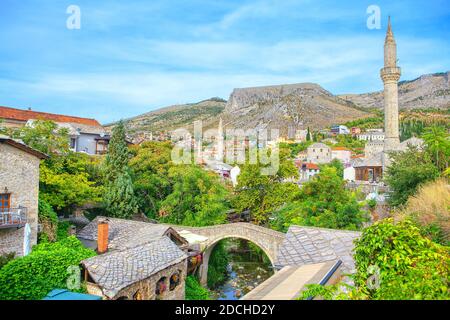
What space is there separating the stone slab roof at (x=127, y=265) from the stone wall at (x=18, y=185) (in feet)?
12.4

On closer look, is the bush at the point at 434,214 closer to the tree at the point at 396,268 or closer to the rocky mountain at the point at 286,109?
the tree at the point at 396,268

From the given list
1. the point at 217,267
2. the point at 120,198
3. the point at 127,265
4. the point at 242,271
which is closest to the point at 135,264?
the point at 127,265

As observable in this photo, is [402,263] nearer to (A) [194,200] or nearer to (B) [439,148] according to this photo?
(B) [439,148]

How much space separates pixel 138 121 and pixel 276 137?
206 feet

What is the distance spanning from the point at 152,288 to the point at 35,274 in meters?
4.03

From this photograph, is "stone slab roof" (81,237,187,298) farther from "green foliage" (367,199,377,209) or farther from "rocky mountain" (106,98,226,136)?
"rocky mountain" (106,98,226,136)

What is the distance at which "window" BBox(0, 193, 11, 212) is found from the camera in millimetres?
14680

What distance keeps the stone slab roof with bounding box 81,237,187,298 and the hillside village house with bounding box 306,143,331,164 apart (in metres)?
64.1

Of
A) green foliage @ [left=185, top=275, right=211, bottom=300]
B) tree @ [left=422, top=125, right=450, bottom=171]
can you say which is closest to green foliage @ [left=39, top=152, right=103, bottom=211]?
green foliage @ [left=185, top=275, right=211, bottom=300]

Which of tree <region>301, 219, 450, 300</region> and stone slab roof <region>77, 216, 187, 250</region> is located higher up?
tree <region>301, 219, 450, 300</region>

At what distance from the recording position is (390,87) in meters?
34.8

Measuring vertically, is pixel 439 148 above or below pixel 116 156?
above

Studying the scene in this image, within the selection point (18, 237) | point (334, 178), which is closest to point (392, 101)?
point (334, 178)

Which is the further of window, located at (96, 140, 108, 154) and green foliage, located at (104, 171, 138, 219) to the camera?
window, located at (96, 140, 108, 154)
